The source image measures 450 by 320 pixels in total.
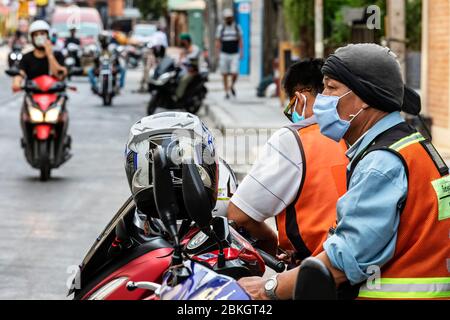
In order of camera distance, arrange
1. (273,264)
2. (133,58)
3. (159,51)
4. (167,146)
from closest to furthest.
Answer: (167,146) < (273,264) < (159,51) < (133,58)

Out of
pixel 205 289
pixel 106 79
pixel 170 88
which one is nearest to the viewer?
pixel 205 289

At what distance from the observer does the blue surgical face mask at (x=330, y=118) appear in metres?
3.51

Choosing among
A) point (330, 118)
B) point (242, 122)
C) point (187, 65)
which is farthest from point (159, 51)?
point (330, 118)

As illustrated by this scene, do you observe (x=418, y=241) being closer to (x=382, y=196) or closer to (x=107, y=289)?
(x=382, y=196)

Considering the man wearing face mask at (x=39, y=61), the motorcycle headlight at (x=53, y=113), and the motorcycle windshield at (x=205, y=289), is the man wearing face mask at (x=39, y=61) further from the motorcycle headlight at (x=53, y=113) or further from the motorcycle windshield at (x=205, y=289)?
the motorcycle windshield at (x=205, y=289)

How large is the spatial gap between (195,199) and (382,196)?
51 cm

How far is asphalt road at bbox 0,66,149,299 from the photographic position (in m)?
8.41

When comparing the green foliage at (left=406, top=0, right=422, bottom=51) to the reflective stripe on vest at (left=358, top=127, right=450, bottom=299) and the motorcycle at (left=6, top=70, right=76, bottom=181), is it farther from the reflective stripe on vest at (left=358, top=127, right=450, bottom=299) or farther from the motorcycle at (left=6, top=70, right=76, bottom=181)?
the reflective stripe on vest at (left=358, top=127, right=450, bottom=299)

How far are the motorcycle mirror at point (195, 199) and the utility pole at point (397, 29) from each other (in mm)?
9922

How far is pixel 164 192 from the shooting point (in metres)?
3.44

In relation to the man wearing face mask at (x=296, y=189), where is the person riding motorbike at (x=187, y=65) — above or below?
below

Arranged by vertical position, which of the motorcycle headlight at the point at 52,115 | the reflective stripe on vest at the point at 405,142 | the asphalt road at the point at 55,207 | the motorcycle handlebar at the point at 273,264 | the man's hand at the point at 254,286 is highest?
the reflective stripe on vest at the point at 405,142

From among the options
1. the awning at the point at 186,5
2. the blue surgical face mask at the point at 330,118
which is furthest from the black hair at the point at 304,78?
the awning at the point at 186,5

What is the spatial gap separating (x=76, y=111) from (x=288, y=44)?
4548mm
